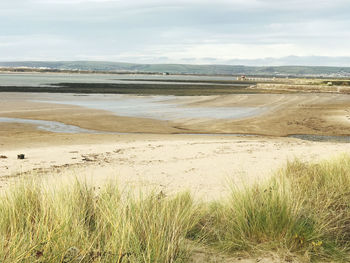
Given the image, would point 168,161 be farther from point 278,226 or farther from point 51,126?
point 51,126

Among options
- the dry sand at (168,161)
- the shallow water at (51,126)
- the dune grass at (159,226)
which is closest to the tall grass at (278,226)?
the dune grass at (159,226)

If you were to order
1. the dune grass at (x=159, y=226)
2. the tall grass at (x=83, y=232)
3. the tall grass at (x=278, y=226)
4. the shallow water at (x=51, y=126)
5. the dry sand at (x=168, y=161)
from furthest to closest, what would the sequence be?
the shallow water at (x=51, y=126) < the dry sand at (x=168, y=161) < the tall grass at (x=278, y=226) < the dune grass at (x=159, y=226) < the tall grass at (x=83, y=232)

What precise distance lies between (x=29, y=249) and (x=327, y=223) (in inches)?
140

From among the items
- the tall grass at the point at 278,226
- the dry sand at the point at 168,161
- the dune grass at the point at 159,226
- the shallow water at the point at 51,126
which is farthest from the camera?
the shallow water at the point at 51,126

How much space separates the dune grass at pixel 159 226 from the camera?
4.00m

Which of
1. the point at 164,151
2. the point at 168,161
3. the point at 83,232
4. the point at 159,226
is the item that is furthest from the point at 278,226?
the point at 164,151

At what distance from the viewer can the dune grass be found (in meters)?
4.00

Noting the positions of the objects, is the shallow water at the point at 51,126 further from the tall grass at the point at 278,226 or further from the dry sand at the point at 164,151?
the tall grass at the point at 278,226

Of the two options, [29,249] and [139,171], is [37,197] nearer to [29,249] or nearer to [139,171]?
[29,249]

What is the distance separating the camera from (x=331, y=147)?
1423cm

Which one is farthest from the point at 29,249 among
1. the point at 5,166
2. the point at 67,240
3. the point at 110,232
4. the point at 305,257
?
the point at 5,166

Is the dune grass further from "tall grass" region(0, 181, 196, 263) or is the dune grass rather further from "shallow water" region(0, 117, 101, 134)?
"shallow water" region(0, 117, 101, 134)

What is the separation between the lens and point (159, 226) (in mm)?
4453

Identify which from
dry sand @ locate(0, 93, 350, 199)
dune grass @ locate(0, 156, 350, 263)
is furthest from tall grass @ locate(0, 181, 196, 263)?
dry sand @ locate(0, 93, 350, 199)
